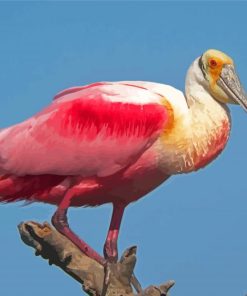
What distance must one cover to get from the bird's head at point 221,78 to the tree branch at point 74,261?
8.19 ft

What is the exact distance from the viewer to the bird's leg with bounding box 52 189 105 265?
9539 millimetres

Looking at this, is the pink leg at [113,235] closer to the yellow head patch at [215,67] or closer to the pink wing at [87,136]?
the pink wing at [87,136]

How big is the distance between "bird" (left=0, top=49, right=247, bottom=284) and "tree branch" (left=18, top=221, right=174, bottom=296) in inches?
32.0

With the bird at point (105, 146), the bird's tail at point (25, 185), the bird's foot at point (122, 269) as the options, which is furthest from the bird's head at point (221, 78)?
the bird's foot at point (122, 269)

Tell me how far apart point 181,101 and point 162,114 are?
0.49m

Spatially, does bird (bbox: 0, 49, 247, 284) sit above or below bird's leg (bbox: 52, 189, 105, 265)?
above

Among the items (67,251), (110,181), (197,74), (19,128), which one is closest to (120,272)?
(67,251)

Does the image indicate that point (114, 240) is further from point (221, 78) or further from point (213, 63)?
point (213, 63)

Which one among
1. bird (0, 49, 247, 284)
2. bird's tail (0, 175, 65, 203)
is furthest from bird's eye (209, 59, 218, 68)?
bird's tail (0, 175, 65, 203)

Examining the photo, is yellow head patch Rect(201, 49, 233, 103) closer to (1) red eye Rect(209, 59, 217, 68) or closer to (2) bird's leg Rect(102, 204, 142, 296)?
(1) red eye Rect(209, 59, 217, 68)

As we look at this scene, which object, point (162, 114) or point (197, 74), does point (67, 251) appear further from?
point (197, 74)

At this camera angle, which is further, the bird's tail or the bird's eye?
the bird's eye

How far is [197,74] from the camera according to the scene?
428 inches

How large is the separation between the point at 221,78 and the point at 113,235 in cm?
214
